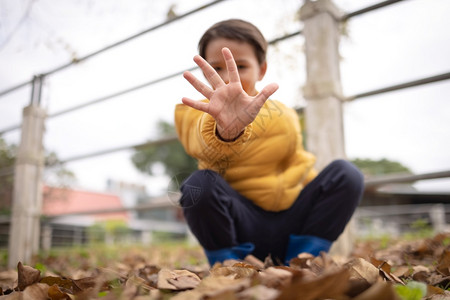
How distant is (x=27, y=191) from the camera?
2.54m

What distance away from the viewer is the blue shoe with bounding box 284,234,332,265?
1193 mm

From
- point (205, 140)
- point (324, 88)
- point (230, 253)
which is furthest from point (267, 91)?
point (324, 88)

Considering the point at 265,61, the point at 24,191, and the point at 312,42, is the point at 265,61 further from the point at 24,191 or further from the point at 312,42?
the point at 24,191

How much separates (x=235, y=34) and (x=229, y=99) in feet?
1.20

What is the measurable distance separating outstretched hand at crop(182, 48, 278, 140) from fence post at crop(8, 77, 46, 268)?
6.81 feet

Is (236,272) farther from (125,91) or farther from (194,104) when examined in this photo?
(125,91)

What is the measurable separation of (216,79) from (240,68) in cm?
29

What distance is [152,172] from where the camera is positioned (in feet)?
77.7

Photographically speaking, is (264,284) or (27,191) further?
(27,191)

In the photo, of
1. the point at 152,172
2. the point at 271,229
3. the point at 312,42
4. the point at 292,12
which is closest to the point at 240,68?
the point at 271,229

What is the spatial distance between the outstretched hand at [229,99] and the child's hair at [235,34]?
0.99ft

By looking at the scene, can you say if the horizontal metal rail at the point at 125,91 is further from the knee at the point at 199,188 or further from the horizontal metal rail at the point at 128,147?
the knee at the point at 199,188

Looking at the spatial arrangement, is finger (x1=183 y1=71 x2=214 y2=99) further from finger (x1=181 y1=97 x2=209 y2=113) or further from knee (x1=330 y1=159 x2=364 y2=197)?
knee (x1=330 y1=159 x2=364 y2=197)

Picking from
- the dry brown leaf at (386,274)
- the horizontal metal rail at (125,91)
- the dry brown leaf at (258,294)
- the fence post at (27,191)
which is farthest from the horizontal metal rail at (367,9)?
the fence post at (27,191)
